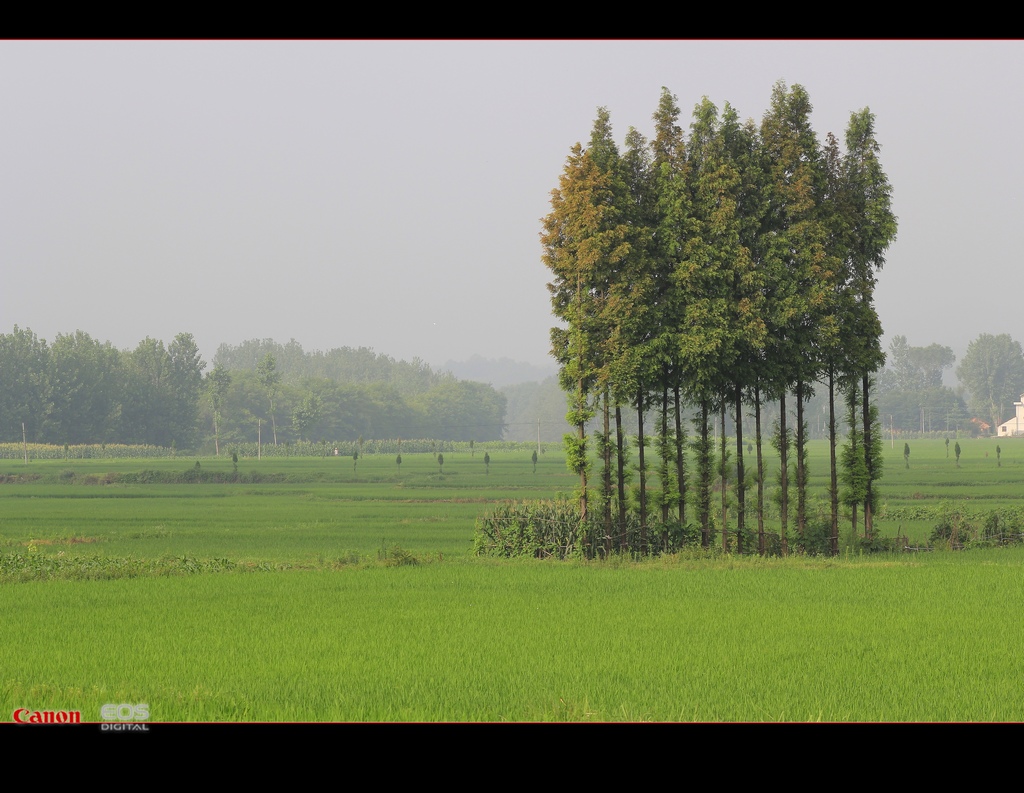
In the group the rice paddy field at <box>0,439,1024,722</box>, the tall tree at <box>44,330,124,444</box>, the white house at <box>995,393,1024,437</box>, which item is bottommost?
the rice paddy field at <box>0,439,1024,722</box>

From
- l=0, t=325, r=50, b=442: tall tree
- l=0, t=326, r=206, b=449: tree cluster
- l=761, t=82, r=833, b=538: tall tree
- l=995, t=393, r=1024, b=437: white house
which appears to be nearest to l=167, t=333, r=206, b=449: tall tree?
l=0, t=326, r=206, b=449: tree cluster

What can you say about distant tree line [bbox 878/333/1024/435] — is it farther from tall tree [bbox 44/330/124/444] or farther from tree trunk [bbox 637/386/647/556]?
tree trunk [bbox 637/386/647/556]

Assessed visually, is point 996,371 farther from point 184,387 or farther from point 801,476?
point 801,476

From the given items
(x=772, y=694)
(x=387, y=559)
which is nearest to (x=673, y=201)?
(x=387, y=559)

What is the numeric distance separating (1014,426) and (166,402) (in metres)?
127

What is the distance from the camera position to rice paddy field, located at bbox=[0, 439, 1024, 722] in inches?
412

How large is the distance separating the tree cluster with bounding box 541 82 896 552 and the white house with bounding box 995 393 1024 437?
143355 mm

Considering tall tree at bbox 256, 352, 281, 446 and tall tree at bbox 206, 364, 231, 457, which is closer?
tall tree at bbox 206, 364, 231, 457

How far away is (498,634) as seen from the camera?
14.8m

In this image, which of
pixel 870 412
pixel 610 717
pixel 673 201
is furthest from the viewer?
pixel 870 412

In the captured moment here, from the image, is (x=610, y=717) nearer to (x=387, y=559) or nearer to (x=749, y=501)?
(x=387, y=559)

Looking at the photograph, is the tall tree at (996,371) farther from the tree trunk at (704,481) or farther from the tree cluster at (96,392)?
the tree trunk at (704,481)

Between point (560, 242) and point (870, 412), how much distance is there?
10.3m
